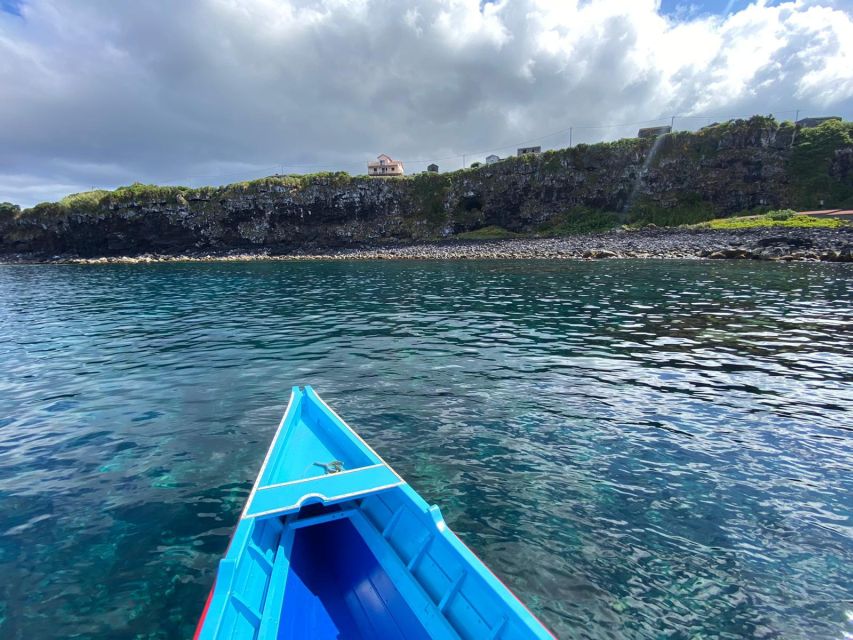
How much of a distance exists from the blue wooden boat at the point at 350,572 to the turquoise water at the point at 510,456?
1.36m

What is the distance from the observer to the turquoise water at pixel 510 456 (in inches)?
213

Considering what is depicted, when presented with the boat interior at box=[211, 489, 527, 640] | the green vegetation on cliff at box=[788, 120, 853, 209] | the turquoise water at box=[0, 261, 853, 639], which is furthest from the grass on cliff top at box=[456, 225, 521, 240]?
the boat interior at box=[211, 489, 527, 640]

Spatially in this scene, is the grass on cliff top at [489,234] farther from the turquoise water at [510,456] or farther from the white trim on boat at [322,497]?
the white trim on boat at [322,497]

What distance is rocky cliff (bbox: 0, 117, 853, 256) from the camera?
7969 centimetres

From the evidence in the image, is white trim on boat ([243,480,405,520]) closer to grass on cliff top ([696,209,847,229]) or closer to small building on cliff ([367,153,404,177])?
grass on cliff top ([696,209,847,229])

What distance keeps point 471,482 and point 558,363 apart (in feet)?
25.1

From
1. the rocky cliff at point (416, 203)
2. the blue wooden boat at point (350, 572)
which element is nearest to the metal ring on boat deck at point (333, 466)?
the blue wooden boat at point (350, 572)

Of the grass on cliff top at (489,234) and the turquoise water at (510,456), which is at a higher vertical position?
Result: the grass on cliff top at (489,234)

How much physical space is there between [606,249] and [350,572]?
60789mm

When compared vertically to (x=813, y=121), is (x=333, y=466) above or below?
below

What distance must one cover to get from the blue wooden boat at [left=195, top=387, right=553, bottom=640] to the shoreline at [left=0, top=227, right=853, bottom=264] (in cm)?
5490

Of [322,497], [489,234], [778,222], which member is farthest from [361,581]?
[489,234]

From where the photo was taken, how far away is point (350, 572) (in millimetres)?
5316

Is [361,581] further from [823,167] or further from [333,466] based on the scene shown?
[823,167]
